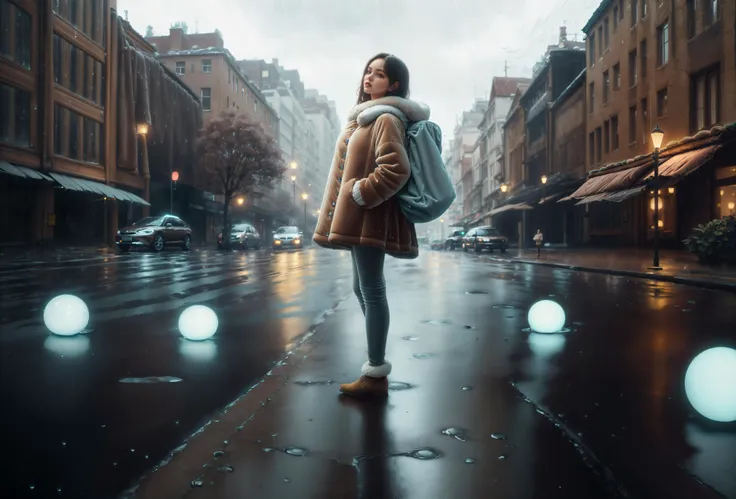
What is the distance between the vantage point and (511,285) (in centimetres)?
1248

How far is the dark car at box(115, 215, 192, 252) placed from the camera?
27.3m

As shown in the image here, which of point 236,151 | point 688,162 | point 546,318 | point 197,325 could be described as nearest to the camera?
point 197,325

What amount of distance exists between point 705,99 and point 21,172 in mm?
27510

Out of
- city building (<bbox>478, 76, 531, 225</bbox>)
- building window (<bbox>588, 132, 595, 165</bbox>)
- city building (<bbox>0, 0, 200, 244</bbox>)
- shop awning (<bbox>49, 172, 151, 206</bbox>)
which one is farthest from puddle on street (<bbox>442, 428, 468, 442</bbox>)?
city building (<bbox>478, 76, 531, 225</bbox>)

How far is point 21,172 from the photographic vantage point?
2486cm

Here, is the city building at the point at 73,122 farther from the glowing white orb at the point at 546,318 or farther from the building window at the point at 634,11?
the building window at the point at 634,11

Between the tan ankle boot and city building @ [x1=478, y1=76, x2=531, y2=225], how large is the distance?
206 feet

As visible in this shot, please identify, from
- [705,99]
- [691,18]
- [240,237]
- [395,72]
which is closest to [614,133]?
[691,18]

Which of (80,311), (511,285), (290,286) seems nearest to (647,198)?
(511,285)

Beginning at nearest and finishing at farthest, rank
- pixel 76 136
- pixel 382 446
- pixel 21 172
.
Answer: pixel 382 446 → pixel 21 172 → pixel 76 136

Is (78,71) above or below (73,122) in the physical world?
above

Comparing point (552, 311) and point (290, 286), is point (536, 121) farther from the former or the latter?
point (552, 311)

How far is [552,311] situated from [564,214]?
37.8 meters

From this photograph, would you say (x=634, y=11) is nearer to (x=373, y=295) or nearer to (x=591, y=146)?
(x=591, y=146)
